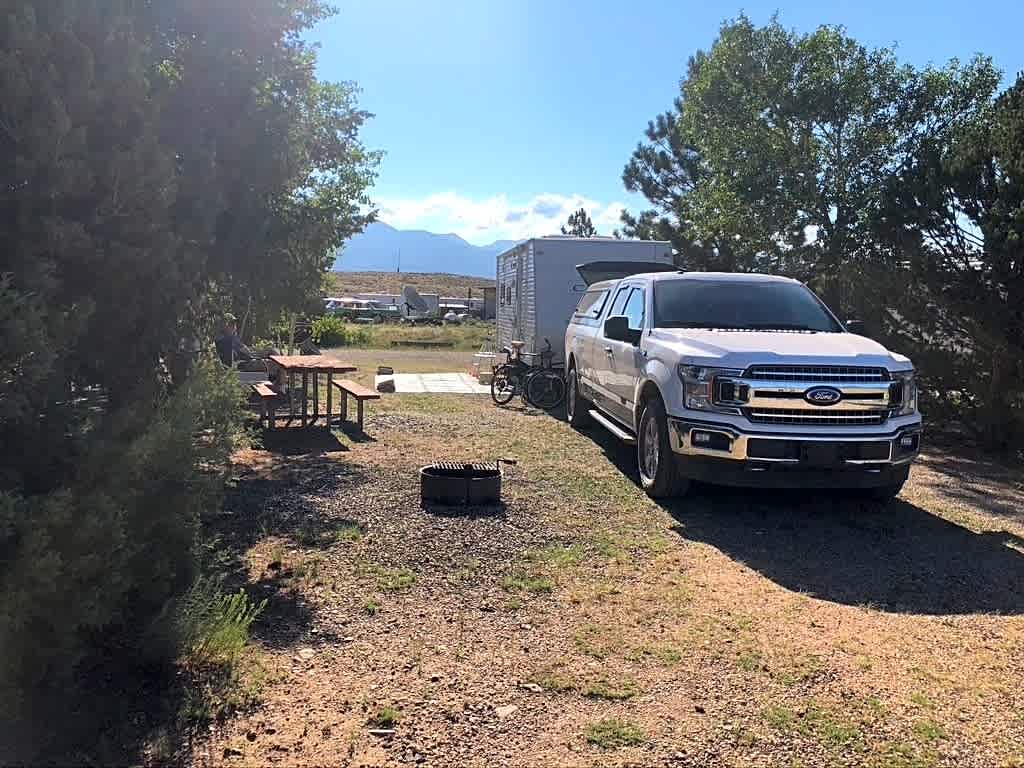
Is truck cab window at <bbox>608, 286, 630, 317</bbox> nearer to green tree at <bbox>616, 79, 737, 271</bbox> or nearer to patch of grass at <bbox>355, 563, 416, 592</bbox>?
patch of grass at <bbox>355, 563, 416, 592</bbox>

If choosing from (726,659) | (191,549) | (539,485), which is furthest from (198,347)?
(539,485)

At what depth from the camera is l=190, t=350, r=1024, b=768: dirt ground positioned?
10.2 ft

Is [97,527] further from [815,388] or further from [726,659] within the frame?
[815,388]

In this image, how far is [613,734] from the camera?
3.14m

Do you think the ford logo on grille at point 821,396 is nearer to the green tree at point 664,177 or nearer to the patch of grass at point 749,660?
the patch of grass at point 749,660

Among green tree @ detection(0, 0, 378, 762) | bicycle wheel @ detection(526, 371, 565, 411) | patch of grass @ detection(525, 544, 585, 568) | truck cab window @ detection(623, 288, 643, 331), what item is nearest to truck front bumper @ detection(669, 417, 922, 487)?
→ patch of grass @ detection(525, 544, 585, 568)

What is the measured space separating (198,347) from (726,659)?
2.83 metres

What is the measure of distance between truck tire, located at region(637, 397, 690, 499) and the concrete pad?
25.9 ft

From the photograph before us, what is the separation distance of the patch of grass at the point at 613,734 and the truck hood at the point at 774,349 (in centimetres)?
340

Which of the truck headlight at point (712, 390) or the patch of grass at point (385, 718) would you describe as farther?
the truck headlight at point (712, 390)

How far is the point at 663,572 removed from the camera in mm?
5090

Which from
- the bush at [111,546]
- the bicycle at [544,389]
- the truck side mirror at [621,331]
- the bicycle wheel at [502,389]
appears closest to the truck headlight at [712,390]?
the truck side mirror at [621,331]

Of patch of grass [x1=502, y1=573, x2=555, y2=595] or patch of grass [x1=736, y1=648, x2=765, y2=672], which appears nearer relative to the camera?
patch of grass [x1=736, y1=648, x2=765, y2=672]

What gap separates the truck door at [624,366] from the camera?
25.0 ft
